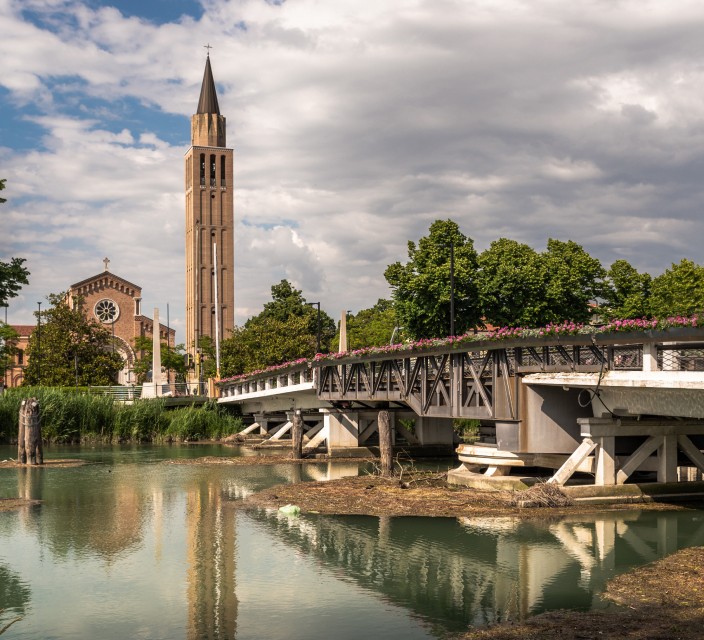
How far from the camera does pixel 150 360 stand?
106 meters

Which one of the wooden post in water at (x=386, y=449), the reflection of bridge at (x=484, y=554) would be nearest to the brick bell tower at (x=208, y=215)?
the wooden post in water at (x=386, y=449)

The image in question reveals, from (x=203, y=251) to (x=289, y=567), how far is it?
10366cm

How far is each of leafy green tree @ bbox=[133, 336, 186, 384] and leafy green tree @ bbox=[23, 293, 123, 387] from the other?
17.3 meters

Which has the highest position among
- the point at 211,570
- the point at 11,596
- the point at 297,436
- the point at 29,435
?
the point at 29,435

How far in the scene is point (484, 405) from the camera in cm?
2897

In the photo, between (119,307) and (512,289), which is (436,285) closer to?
(512,289)

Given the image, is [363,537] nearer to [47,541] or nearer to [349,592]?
[349,592]

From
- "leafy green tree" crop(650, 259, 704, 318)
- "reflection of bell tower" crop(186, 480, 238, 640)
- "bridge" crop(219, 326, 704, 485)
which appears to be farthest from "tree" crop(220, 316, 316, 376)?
"reflection of bell tower" crop(186, 480, 238, 640)

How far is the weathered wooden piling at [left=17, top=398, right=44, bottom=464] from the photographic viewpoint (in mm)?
38125

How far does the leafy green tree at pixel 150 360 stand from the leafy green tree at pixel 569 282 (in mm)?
51286

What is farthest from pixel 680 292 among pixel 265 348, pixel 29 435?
pixel 29 435

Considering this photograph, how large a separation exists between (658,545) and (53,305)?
75120 mm

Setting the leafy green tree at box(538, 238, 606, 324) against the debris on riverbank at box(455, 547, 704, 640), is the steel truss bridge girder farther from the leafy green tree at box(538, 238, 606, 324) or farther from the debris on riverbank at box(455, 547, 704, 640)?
the leafy green tree at box(538, 238, 606, 324)

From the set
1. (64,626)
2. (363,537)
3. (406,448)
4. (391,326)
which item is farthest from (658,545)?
(391,326)
